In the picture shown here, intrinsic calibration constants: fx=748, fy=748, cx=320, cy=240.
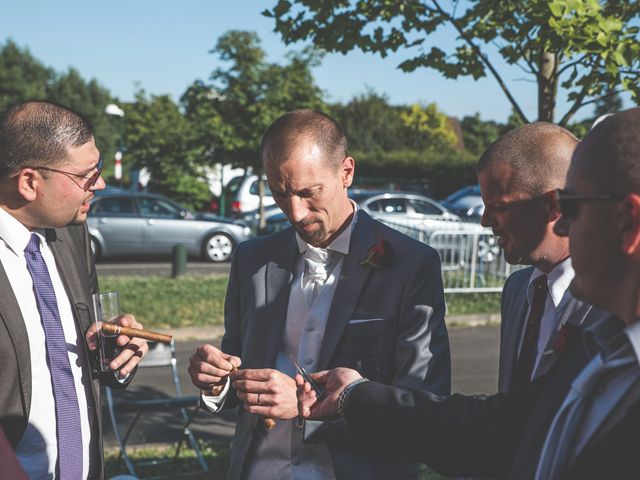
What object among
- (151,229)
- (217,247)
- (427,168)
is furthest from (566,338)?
(427,168)

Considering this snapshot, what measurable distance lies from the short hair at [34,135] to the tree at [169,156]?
2452 cm

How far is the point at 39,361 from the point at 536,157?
1.99 metres

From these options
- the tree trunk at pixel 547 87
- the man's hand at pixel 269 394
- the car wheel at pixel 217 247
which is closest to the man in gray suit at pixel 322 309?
the man's hand at pixel 269 394

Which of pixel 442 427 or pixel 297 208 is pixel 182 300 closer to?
pixel 297 208

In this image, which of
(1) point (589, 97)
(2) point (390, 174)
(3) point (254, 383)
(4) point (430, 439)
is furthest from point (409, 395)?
(2) point (390, 174)

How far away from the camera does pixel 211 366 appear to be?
2740mm

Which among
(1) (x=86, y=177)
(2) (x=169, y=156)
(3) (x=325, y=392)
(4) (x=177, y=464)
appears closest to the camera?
(3) (x=325, y=392)

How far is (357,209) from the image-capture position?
3.24 m

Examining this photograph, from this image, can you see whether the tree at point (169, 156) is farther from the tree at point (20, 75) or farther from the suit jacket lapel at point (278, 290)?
the tree at point (20, 75)

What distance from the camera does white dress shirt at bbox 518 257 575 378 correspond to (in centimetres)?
268

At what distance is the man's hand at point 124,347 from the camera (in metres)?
2.96

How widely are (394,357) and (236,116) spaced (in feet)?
63.8

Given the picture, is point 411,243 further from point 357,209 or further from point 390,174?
point 390,174

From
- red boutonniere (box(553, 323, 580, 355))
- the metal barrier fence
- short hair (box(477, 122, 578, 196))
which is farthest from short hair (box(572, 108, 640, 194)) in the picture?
the metal barrier fence
